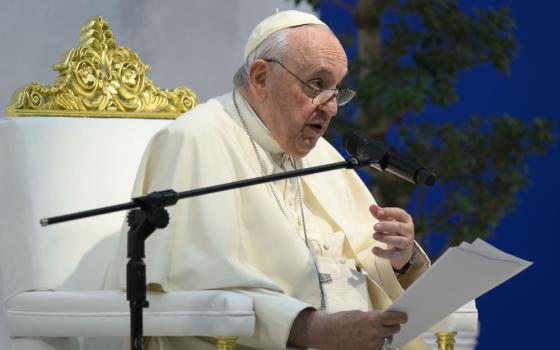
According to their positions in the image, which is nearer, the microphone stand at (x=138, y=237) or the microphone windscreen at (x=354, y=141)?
the microphone stand at (x=138, y=237)

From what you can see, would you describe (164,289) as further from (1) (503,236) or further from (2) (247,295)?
(1) (503,236)

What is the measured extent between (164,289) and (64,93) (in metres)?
0.88

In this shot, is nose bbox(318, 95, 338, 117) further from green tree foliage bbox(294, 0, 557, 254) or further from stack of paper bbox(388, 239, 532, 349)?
green tree foliage bbox(294, 0, 557, 254)

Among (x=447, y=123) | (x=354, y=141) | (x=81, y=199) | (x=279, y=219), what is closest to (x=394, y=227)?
(x=279, y=219)

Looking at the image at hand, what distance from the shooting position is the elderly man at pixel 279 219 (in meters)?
2.89

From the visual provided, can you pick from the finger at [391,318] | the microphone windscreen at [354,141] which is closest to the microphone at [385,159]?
the microphone windscreen at [354,141]

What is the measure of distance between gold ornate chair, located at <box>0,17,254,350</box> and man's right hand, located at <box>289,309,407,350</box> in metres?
0.17

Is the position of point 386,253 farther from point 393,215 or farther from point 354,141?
point 354,141

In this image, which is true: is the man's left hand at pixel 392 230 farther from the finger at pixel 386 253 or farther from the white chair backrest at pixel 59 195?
the white chair backrest at pixel 59 195

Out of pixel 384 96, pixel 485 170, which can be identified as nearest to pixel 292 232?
pixel 384 96

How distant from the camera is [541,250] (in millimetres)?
6648

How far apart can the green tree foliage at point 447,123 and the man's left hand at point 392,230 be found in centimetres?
308

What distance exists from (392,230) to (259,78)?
607 mm

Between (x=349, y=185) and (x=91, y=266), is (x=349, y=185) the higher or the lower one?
the higher one
